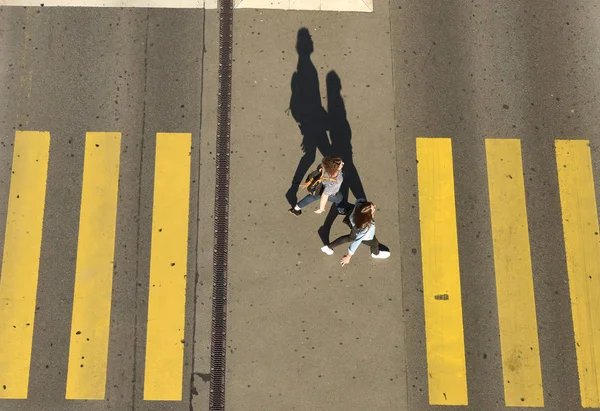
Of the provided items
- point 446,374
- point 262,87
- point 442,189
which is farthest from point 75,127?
point 446,374

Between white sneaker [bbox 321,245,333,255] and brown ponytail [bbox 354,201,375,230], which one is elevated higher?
brown ponytail [bbox 354,201,375,230]

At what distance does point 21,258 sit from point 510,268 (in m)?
7.28

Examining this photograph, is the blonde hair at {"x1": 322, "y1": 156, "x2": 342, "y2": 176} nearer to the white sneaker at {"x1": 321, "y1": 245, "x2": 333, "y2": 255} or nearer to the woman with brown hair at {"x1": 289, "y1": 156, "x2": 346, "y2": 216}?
the woman with brown hair at {"x1": 289, "y1": 156, "x2": 346, "y2": 216}

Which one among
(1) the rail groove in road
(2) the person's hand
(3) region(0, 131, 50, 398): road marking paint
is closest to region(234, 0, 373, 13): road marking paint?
(1) the rail groove in road

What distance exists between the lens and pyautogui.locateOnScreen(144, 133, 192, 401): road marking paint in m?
6.86

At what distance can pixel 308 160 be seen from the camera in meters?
7.56

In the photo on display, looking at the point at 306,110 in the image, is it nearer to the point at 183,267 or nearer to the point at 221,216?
the point at 221,216

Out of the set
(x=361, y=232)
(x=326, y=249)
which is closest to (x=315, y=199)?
(x=326, y=249)

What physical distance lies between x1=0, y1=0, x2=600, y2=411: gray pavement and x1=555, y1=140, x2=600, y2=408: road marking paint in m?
0.16

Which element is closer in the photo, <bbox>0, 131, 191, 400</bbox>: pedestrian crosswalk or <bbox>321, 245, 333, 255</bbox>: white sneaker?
<bbox>0, 131, 191, 400</bbox>: pedestrian crosswalk

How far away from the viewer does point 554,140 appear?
24.8 ft

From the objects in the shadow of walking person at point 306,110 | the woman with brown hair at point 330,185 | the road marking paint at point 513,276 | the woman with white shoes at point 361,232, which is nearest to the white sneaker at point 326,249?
the woman with white shoes at point 361,232

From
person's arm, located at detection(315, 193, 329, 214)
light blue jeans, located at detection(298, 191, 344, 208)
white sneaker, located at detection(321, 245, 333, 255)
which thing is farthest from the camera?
white sneaker, located at detection(321, 245, 333, 255)

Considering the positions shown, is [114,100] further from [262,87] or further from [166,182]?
[262,87]
